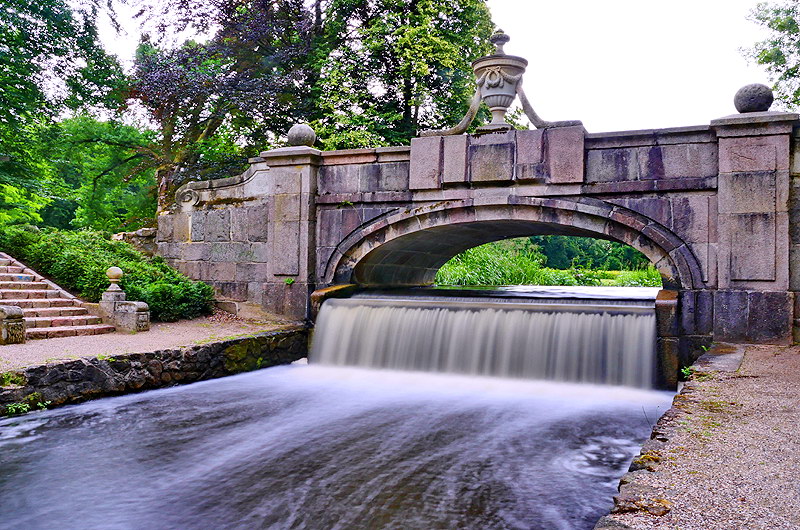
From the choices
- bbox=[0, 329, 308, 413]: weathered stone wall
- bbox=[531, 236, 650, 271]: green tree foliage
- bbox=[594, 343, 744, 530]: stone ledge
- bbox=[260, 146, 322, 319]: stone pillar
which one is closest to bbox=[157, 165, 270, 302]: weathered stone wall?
bbox=[260, 146, 322, 319]: stone pillar

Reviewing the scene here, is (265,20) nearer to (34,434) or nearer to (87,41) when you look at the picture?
(87,41)

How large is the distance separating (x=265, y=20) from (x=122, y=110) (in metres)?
4.99

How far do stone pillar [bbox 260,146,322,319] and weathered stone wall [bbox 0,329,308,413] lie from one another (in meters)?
1.07

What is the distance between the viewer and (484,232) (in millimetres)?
10711

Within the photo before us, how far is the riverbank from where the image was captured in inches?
210

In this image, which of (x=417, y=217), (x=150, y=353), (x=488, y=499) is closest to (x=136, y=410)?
(x=150, y=353)

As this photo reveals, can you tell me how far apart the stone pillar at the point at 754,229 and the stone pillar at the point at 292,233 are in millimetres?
5671

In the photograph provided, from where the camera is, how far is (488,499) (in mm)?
3641

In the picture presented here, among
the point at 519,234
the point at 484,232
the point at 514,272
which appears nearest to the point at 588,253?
the point at 514,272

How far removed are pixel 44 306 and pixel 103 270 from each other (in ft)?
3.33

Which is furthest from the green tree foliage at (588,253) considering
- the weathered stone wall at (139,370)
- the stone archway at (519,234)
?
the weathered stone wall at (139,370)

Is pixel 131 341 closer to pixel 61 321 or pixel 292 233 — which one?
pixel 61 321

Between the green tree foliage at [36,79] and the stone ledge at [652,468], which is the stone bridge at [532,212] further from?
the green tree foliage at [36,79]

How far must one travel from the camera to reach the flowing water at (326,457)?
11.4 feet
